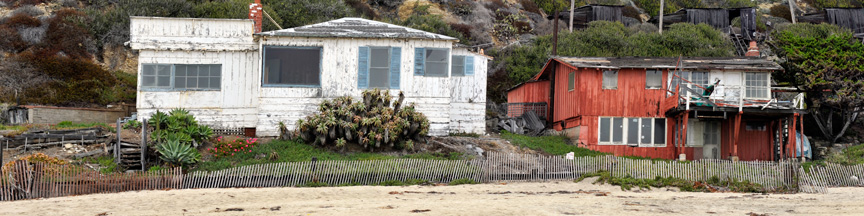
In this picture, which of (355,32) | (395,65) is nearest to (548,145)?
(395,65)

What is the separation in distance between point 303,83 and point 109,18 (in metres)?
20.6

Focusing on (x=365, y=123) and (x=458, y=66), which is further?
(x=458, y=66)

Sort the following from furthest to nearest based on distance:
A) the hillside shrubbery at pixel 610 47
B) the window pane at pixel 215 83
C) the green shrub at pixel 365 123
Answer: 1. the hillside shrubbery at pixel 610 47
2. the window pane at pixel 215 83
3. the green shrub at pixel 365 123

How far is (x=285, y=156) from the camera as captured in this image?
26703 millimetres

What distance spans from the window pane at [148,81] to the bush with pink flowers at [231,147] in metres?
4.02

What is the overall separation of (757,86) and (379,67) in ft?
47.3

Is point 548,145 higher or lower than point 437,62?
lower

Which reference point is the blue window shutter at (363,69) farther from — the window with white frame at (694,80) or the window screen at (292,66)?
the window with white frame at (694,80)

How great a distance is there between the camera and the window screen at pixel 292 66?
29906 millimetres

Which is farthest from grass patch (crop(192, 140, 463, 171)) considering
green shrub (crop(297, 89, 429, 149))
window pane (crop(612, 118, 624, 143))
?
window pane (crop(612, 118, 624, 143))

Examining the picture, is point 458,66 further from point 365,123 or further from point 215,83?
point 215,83

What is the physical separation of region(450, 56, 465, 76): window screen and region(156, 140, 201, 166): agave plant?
10.9 metres

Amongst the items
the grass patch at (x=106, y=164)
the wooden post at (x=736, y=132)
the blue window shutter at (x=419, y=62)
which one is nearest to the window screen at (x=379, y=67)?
the blue window shutter at (x=419, y=62)

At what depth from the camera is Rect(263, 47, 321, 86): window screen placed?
29.9 m
